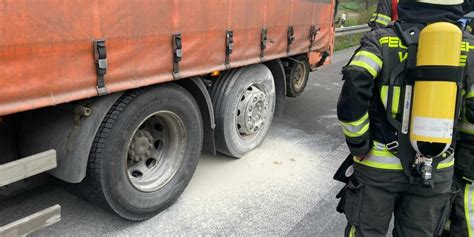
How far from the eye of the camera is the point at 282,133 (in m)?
5.52

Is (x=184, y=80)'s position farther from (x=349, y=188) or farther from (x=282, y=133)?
(x=282, y=133)

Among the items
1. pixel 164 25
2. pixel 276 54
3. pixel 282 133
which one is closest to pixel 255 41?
pixel 276 54

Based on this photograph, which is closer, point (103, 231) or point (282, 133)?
point (103, 231)

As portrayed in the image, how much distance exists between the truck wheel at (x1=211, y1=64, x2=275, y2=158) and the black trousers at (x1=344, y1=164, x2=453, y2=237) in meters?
1.89

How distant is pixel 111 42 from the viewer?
8.52 ft

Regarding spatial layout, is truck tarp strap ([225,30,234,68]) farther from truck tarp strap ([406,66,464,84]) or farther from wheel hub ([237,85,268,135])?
truck tarp strap ([406,66,464,84])

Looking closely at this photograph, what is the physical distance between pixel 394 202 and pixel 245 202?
1544 mm

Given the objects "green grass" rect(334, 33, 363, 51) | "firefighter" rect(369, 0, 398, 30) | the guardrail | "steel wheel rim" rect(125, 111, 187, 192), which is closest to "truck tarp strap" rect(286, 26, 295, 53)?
"firefighter" rect(369, 0, 398, 30)

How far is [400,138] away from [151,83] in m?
1.65

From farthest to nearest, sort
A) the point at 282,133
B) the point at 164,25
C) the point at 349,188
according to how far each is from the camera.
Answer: the point at 282,133 → the point at 164,25 → the point at 349,188

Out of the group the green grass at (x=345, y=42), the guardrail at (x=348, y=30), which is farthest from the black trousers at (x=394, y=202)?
the green grass at (x=345, y=42)

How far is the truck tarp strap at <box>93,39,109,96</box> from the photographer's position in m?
2.51

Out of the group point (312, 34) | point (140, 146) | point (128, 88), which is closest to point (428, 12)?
point (128, 88)

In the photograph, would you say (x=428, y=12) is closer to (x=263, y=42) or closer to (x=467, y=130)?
(x=467, y=130)
